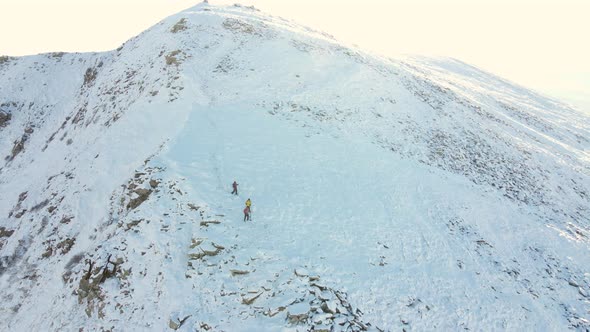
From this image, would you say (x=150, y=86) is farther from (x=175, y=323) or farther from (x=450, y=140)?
(x=450, y=140)

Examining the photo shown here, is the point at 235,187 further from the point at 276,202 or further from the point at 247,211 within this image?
the point at 276,202

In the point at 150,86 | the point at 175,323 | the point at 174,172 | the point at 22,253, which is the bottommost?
the point at 22,253

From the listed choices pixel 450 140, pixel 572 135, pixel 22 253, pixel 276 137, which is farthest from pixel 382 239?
pixel 572 135

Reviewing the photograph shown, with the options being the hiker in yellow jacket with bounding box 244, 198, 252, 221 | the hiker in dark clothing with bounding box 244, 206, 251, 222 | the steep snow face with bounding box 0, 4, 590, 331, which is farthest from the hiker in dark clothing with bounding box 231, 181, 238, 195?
the hiker in dark clothing with bounding box 244, 206, 251, 222

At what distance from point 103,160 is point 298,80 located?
20.2 metres

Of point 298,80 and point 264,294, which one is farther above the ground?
point 298,80

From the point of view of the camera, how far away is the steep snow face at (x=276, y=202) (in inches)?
617

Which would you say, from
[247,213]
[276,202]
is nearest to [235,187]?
[247,213]

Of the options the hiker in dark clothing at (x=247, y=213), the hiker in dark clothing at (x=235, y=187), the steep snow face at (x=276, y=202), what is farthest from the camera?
the hiker in dark clothing at (x=235, y=187)

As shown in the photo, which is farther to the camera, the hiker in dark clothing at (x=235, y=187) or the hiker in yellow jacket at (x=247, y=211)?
the hiker in dark clothing at (x=235, y=187)

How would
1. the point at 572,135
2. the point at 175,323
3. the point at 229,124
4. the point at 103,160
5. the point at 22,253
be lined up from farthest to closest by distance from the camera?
the point at 572,135
the point at 229,124
the point at 103,160
the point at 22,253
the point at 175,323

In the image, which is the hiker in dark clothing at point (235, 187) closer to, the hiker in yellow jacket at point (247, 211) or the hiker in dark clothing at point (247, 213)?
the hiker in yellow jacket at point (247, 211)

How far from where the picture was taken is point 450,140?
33.9 m

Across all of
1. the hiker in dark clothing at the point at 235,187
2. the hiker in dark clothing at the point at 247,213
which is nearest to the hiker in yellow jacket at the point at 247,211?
the hiker in dark clothing at the point at 247,213
